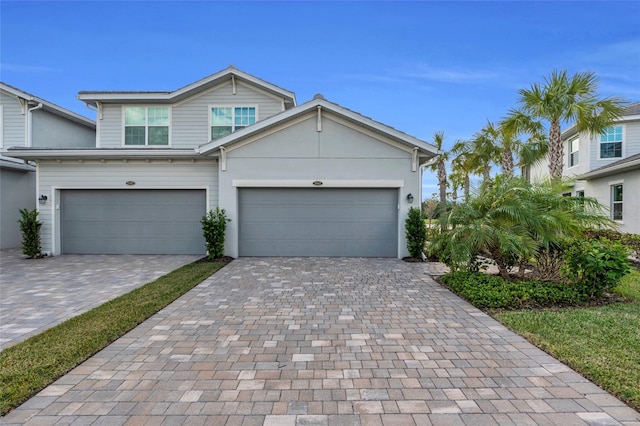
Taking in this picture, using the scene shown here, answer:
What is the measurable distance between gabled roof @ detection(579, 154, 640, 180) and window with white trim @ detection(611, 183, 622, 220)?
66 centimetres

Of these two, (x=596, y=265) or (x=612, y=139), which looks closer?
(x=596, y=265)

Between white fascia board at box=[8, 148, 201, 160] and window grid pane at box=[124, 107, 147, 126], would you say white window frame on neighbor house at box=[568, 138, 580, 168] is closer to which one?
white fascia board at box=[8, 148, 201, 160]

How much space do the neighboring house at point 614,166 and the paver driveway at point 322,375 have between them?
1124cm

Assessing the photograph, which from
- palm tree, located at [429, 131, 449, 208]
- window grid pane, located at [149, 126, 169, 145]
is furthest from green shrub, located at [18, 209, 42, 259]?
palm tree, located at [429, 131, 449, 208]

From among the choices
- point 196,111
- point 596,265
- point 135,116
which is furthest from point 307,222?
point 135,116

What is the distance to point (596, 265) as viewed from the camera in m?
5.61

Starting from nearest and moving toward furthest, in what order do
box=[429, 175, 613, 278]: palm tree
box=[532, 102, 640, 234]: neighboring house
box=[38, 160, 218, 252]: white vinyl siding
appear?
box=[429, 175, 613, 278]: palm tree → box=[38, 160, 218, 252]: white vinyl siding → box=[532, 102, 640, 234]: neighboring house

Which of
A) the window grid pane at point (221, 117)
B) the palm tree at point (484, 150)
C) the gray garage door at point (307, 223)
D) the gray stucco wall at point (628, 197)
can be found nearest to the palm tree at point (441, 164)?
the palm tree at point (484, 150)

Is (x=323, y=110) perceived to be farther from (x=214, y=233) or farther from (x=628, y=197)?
(x=628, y=197)

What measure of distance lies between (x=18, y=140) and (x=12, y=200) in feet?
8.19

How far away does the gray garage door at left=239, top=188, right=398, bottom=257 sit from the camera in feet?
34.4

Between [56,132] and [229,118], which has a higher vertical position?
[229,118]

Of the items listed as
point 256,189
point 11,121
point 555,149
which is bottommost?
point 256,189

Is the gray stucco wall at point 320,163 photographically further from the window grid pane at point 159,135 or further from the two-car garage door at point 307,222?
the window grid pane at point 159,135
